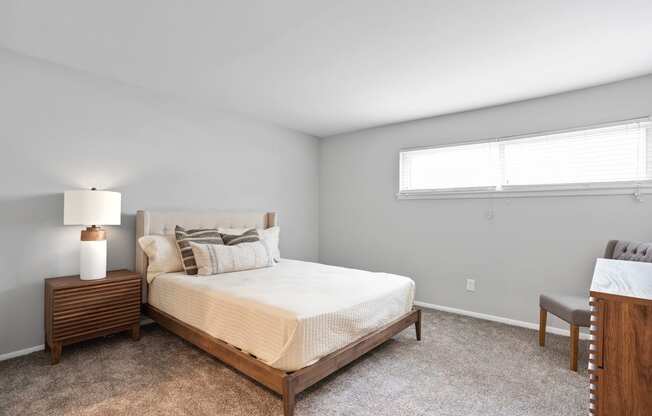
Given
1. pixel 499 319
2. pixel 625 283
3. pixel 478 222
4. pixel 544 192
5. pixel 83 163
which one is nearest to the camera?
pixel 625 283

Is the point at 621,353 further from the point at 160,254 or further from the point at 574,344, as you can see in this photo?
the point at 160,254

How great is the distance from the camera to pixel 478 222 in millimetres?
3652

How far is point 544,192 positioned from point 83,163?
4355mm

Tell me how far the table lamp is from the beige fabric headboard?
1.25 ft

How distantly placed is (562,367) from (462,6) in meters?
2.63

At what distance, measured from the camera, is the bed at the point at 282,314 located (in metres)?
1.85

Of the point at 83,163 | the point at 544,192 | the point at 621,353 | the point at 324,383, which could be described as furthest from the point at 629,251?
the point at 83,163

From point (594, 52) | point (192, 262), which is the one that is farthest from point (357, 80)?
point (192, 262)

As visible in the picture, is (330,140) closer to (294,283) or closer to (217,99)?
(217,99)

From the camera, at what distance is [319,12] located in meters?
1.99

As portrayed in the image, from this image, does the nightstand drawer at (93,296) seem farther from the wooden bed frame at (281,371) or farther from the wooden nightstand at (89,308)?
the wooden bed frame at (281,371)

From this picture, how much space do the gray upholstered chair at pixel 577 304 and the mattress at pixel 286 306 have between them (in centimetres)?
112

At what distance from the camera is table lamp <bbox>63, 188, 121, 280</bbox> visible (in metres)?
2.55

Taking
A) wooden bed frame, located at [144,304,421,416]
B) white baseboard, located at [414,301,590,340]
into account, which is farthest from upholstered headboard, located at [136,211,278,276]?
white baseboard, located at [414,301,590,340]
